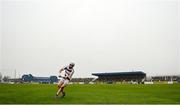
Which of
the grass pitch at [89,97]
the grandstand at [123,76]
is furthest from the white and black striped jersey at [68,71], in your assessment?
the grandstand at [123,76]

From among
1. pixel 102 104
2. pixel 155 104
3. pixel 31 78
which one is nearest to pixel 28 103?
pixel 102 104

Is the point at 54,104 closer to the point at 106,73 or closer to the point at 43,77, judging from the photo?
the point at 106,73

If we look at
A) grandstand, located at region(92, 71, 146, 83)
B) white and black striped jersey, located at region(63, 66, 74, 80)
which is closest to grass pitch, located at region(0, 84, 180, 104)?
white and black striped jersey, located at region(63, 66, 74, 80)

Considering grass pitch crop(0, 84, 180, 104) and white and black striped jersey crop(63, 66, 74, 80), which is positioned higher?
white and black striped jersey crop(63, 66, 74, 80)

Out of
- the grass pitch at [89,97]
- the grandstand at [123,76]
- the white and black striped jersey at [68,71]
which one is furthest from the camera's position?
the grandstand at [123,76]

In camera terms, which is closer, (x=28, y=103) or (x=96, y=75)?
(x=28, y=103)

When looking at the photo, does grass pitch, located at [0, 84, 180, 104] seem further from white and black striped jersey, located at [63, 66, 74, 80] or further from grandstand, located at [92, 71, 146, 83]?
grandstand, located at [92, 71, 146, 83]

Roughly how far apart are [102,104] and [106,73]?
120 metres

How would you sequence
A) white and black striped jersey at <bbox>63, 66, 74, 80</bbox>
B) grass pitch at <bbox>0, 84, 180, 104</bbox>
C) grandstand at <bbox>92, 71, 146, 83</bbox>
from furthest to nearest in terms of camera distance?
grandstand at <bbox>92, 71, 146, 83</bbox> < white and black striped jersey at <bbox>63, 66, 74, 80</bbox> < grass pitch at <bbox>0, 84, 180, 104</bbox>

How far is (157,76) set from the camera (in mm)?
156125

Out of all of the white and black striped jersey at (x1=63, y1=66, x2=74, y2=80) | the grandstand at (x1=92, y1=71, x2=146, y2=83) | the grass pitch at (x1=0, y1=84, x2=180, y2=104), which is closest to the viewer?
the grass pitch at (x1=0, y1=84, x2=180, y2=104)

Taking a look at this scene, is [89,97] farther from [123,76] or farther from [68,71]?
[123,76]

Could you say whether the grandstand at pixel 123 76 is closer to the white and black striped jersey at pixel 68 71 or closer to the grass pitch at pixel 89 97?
the grass pitch at pixel 89 97

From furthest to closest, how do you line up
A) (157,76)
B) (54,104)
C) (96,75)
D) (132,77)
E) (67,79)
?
1. (157,76)
2. (96,75)
3. (132,77)
4. (67,79)
5. (54,104)
